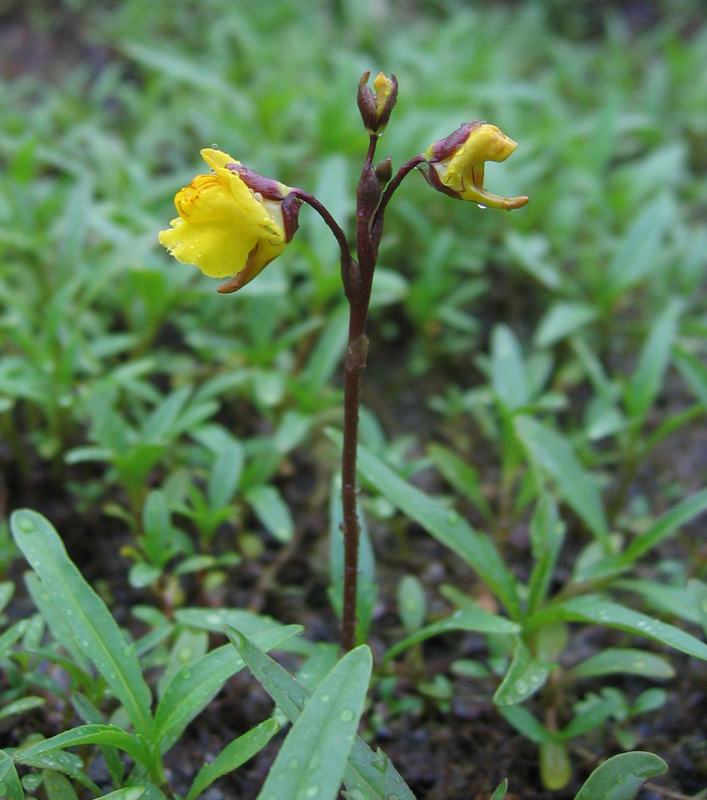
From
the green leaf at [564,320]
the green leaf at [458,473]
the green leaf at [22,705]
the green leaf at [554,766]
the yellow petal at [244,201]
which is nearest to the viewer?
the yellow petal at [244,201]

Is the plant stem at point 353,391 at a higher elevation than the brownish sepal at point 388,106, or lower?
lower

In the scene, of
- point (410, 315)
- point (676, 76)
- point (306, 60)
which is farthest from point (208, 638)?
point (676, 76)

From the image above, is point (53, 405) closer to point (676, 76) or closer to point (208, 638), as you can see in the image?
point (208, 638)

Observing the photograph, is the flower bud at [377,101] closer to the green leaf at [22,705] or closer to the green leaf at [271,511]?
the green leaf at [271,511]

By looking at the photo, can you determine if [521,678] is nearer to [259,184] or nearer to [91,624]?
[91,624]

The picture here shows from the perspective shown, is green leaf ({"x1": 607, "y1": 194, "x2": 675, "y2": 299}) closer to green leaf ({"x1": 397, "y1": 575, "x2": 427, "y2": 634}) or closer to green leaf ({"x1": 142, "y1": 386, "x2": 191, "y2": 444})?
green leaf ({"x1": 397, "y1": 575, "x2": 427, "y2": 634})

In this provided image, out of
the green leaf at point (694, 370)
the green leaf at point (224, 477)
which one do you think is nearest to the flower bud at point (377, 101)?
the green leaf at point (224, 477)
